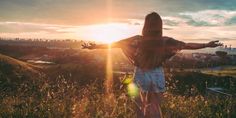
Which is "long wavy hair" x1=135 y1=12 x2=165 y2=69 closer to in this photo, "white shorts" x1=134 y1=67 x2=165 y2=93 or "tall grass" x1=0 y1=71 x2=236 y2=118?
"white shorts" x1=134 y1=67 x2=165 y2=93

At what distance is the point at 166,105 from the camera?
31.9ft

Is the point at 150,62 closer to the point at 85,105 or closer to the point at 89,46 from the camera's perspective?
the point at 89,46

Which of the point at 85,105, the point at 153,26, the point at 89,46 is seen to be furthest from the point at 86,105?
the point at 153,26

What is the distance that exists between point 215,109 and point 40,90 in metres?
4.14

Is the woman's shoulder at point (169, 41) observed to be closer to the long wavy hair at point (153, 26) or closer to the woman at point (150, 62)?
the woman at point (150, 62)

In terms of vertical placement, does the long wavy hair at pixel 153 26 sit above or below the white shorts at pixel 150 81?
above

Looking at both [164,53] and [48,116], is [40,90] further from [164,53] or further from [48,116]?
[164,53]

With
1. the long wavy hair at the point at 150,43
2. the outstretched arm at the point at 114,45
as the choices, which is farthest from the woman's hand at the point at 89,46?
the long wavy hair at the point at 150,43

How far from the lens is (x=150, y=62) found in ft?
21.9

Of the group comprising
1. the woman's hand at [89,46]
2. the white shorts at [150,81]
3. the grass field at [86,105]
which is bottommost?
the grass field at [86,105]

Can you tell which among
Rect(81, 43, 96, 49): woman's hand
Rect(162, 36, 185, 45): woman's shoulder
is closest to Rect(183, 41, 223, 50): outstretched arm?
Rect(162, 36, 185, 45): woman's shoulder

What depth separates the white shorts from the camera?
6664 millimetres

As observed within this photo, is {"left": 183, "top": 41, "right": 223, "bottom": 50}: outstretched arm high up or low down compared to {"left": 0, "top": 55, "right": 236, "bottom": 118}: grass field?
up

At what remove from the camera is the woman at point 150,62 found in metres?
6.61
